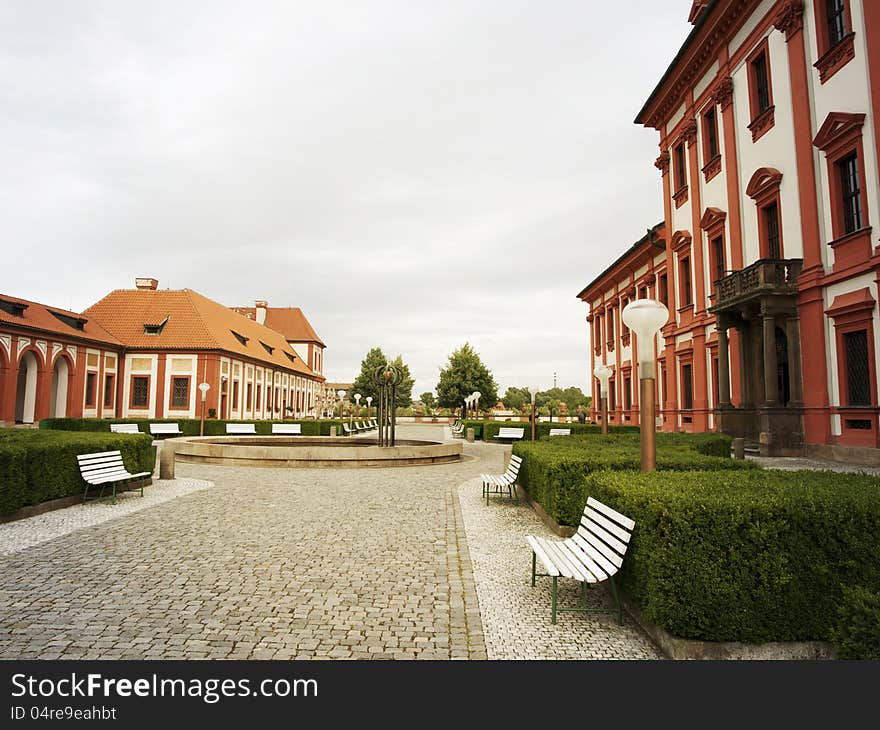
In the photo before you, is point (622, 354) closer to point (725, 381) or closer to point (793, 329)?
point (725, 381)

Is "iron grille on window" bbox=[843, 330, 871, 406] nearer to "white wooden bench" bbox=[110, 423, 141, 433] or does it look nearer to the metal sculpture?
the metal sculpture

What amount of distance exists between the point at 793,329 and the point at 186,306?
1669 inches

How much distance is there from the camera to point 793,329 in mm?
16328

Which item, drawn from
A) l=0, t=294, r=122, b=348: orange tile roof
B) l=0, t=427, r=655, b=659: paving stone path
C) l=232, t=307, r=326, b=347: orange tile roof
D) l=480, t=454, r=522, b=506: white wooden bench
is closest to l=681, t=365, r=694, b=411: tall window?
l=480, t=454, r=522, b=506: white wooden bench

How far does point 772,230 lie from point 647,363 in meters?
15.8

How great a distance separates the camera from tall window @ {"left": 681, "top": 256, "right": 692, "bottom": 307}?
79.5 ft

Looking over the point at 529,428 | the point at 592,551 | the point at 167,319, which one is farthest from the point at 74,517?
the point at 167,319

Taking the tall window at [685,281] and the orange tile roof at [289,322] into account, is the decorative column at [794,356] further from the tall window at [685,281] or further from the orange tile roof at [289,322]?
the orange tile roof at [289,322]

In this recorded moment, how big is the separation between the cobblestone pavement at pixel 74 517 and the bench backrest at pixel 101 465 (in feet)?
1.66

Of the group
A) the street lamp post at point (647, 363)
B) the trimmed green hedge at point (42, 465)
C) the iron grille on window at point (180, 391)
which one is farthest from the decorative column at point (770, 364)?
the iron grille on window at point (180, 391)

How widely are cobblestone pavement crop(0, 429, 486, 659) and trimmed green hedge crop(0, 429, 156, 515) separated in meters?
1.59

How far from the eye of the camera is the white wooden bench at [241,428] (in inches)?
1188

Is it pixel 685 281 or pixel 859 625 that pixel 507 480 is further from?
pixel 685 281

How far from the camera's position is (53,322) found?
35438mm
